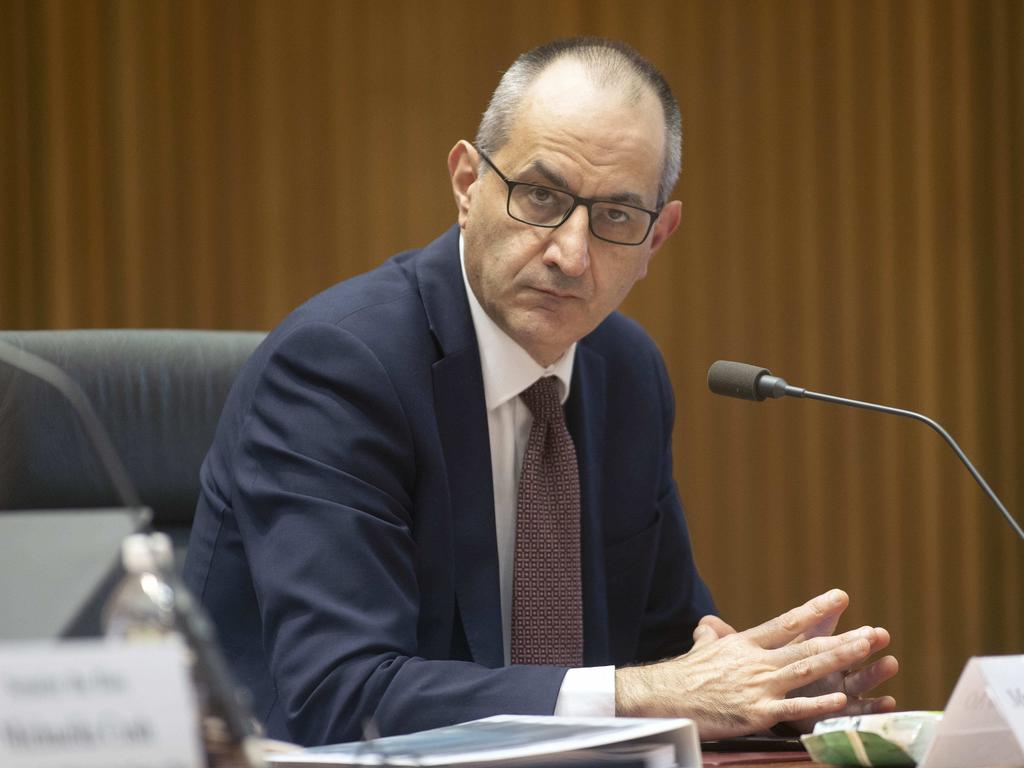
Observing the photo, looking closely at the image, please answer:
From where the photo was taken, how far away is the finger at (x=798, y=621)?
1.34 m

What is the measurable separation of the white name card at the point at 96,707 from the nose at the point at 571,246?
1.16m

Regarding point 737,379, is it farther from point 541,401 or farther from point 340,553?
point 340,553

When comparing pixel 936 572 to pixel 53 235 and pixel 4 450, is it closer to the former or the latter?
pixel 53 235

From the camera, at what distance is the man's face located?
1664 millimetres

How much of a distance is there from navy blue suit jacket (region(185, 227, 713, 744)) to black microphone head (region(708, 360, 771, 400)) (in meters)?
0.31

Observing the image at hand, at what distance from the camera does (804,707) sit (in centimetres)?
124

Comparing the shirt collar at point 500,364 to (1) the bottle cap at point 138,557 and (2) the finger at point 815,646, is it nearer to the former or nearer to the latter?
(2) the finger at point 815,646

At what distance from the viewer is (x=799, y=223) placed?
3.45 metres

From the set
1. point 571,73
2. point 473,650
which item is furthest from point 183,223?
point 473,650

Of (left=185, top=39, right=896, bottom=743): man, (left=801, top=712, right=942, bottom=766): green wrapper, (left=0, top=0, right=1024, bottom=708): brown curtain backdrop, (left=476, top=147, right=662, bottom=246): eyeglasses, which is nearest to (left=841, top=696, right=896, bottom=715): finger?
(left=185, top=39, right=896, bottom=743): man

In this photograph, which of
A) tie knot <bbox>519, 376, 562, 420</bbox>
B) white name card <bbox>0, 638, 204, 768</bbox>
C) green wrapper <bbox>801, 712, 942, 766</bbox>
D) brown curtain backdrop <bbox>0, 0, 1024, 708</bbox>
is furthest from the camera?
brown curtain backdrop <bbox>0, 0, 1024, 708</bbox>

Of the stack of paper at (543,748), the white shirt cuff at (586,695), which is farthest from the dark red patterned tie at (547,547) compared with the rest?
the stack of paper at (543,748)

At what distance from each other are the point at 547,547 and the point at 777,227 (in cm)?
202

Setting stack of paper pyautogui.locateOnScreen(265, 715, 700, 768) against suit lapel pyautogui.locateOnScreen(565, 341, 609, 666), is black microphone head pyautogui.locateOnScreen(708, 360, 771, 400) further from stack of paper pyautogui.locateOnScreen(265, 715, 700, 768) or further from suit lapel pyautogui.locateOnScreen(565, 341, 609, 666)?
stack of paper pyautogui.locateOnScreen(265, 715, 700, 768)
